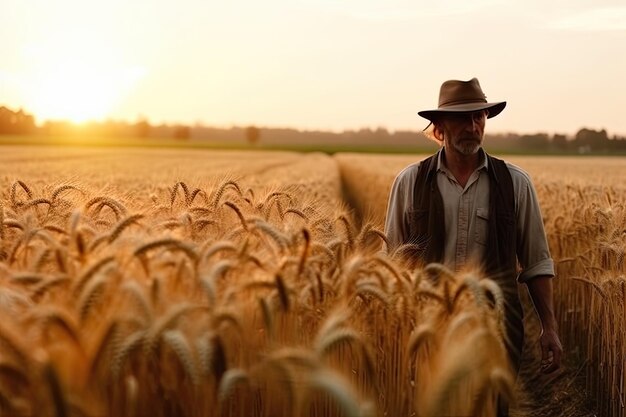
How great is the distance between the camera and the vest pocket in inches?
175

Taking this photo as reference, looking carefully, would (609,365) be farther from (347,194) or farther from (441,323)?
(347,194)

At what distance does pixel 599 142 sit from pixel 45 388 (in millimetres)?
99008

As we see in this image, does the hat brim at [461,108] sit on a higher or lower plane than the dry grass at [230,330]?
higher

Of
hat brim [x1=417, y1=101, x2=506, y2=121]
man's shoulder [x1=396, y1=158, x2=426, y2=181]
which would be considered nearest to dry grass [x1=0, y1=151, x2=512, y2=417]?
hat brim [x1=417, y1=101, x2=506, y2=121]

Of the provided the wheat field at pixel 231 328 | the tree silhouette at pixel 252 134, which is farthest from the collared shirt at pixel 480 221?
the tree silhouette at pixel 252 134

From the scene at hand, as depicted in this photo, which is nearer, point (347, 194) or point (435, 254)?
point (435, 254)

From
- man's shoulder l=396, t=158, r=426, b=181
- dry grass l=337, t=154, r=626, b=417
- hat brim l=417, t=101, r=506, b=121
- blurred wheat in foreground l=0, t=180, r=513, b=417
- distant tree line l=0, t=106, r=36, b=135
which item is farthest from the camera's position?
distant tree line l=0, t=106, r=36, b=135

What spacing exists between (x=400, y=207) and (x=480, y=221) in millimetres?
568

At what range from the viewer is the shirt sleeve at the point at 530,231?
14.8 feet

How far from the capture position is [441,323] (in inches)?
102

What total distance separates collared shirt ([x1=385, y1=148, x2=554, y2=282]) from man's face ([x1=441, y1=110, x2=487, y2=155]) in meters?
0.14

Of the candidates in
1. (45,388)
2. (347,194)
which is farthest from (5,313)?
(347,194)

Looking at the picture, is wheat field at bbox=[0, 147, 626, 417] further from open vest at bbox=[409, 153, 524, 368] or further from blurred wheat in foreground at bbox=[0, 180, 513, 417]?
open vest at bbox=[409, 153, 524, 368]

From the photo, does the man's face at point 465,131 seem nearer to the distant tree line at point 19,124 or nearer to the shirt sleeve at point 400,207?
the shirt sleeve at point 400,207
